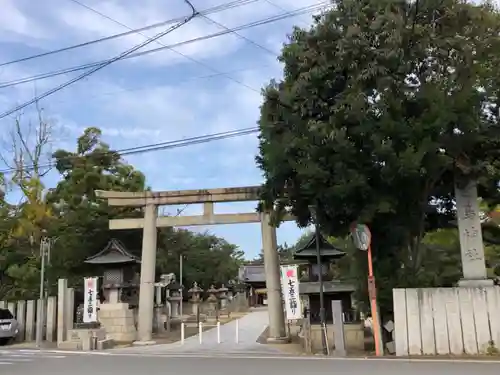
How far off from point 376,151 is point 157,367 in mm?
7477

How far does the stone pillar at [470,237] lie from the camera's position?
14.8 meters

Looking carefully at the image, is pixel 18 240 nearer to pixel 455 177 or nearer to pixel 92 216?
pixel 92 216

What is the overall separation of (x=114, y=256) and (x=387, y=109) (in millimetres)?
17776

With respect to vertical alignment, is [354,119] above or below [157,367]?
above

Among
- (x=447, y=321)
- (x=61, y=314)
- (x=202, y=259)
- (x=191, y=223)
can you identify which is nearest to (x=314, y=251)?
(x=191, y=223)

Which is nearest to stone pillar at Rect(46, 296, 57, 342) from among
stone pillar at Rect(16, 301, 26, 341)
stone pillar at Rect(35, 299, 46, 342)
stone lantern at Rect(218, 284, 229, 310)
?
stone pillar at Rect(35, 299, 46, 342)

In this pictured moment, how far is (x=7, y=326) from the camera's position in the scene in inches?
957

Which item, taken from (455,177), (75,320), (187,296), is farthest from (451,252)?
(187,296)

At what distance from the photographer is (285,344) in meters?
20.9

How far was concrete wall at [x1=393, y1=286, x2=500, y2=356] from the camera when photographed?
14.0 m

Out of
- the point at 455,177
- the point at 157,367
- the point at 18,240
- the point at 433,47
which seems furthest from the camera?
the point at 18,240

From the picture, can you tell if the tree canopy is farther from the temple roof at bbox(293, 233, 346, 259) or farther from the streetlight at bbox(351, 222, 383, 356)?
the streetlight at bbox(351, 222, 383, 356)

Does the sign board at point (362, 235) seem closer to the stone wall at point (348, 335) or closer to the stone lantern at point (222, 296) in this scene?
the stone wall at point (348, 335)

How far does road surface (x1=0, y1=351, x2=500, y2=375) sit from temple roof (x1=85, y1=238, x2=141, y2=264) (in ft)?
39.2
